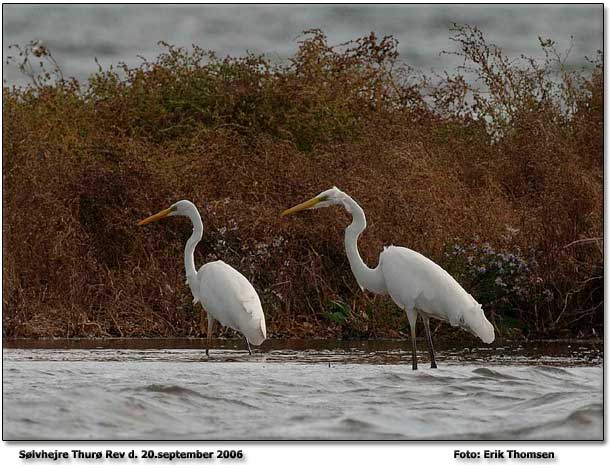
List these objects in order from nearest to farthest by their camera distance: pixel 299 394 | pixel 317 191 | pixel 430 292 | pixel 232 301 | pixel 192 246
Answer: pixel 299 394 → pixel 430 292 → pixel 232 301 → pixel 192 246 → pixel 317 191

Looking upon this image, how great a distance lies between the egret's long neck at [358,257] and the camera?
9.62 meters

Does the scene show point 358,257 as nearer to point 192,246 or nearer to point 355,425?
point 192,246

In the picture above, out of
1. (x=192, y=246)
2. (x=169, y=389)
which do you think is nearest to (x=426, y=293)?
(x=169, y=389)

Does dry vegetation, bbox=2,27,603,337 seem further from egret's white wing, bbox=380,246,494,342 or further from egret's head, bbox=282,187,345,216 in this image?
egret's white wing, bbox=380,246,494,342

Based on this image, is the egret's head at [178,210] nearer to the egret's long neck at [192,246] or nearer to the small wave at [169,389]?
the egret's long neck at [192,246]

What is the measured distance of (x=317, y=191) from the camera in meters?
13.1

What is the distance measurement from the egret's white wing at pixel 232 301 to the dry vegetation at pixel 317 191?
78.0 inches

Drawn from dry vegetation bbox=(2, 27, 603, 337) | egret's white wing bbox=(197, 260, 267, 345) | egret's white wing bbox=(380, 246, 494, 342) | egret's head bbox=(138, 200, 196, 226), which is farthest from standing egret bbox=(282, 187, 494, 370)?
dry vegetation bbox=(2, 27, 603, 337)

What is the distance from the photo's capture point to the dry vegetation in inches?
473

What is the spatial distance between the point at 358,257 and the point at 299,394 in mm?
2095

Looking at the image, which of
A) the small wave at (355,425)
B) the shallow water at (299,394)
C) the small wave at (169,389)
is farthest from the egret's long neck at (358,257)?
the small wave at (355,425)

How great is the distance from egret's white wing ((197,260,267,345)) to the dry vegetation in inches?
78.0
